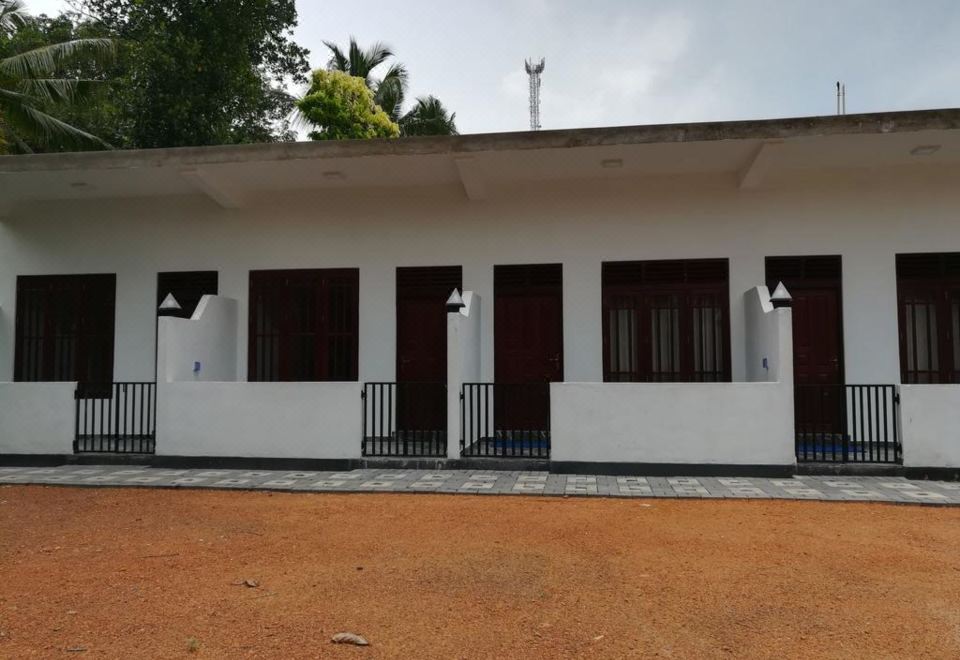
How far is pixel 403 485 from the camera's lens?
7.03 meters

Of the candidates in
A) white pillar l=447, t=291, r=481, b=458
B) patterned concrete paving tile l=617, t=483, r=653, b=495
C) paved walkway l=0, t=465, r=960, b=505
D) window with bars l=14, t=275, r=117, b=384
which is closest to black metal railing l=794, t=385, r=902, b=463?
paved walkway l=0, t=465, r=960, b=505

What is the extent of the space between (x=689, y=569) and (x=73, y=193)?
31.4ft

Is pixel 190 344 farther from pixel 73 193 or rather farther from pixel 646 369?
pixel 646 369

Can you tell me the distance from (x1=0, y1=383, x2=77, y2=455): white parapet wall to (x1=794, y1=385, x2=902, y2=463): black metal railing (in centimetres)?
820

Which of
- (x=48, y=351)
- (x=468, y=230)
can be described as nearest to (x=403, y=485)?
(x=468, y=230)

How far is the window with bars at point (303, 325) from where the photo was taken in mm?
9836

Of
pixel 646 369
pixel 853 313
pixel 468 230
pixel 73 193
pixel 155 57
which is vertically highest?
pixel 155 57

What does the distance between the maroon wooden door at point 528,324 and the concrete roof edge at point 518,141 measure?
6.01ft

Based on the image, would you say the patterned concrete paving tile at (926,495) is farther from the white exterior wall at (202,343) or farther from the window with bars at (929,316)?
the white exterior wall at (202,343)

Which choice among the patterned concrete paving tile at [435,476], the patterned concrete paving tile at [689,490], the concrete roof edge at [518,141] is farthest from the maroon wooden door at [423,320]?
the patterned concrete paving tile at [689,490]

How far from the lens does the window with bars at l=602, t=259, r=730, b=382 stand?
9.06 metres

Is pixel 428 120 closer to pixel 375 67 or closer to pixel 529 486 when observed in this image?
pixel 375 67

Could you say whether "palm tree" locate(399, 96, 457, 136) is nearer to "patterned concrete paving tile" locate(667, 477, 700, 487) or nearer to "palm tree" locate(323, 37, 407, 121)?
"palm tree" locate(323, 37, 407, 121)

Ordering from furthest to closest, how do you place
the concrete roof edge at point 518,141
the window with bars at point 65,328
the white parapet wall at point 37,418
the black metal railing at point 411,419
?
the window with bars at point 65,328
the white parapet wall at point 37,418
the black metal railing at point 411,419
the concrete roof edge at point 518,141
